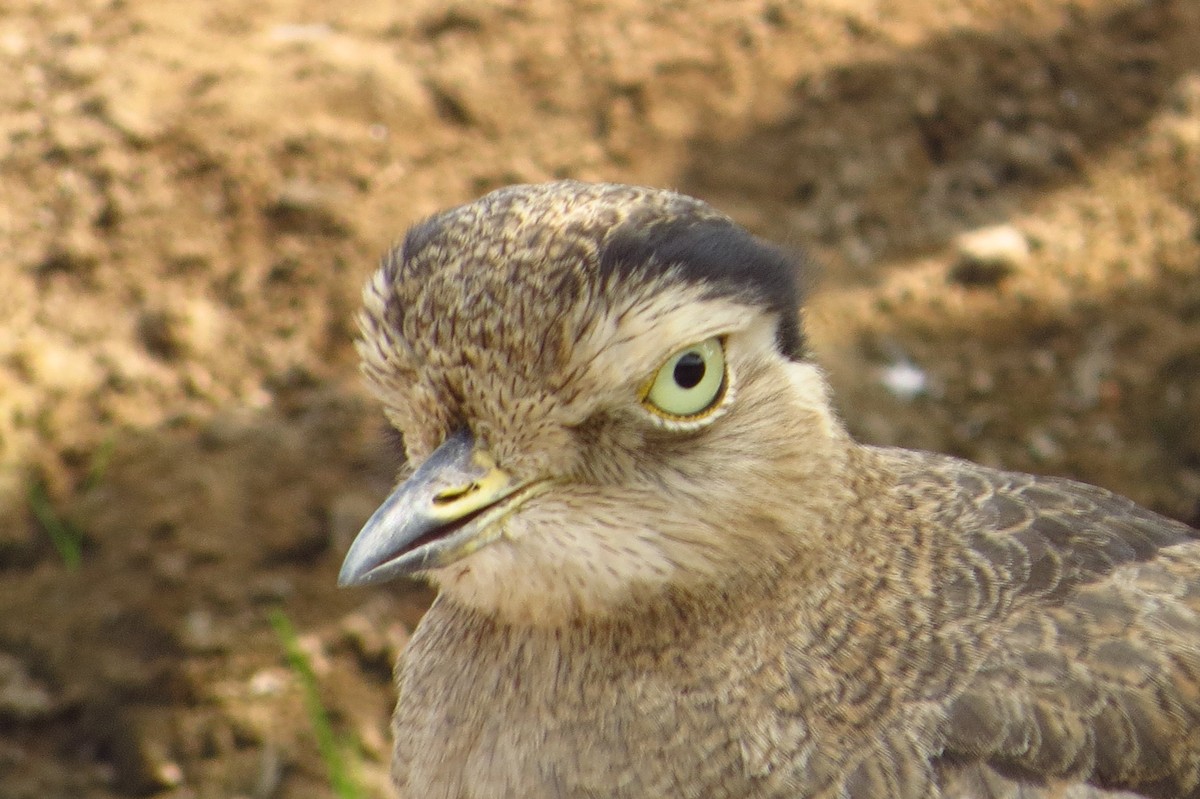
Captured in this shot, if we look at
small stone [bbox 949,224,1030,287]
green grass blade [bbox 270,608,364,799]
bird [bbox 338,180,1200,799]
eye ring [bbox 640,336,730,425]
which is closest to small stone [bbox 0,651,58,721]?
green grass blade [bbox 270,608,364,799]

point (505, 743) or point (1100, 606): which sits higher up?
point (505, 743)

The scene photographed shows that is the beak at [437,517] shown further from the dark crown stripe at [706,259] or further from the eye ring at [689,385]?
the dark crown stripe at [706,259]

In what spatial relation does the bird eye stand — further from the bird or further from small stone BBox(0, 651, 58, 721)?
small stone BBox(0, 651, 58, 721)

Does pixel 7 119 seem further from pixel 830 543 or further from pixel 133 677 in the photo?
pixel 830 543

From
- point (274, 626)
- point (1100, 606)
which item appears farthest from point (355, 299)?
point (1100, 606)

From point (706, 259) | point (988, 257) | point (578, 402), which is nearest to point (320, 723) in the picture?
point (578, 402)
